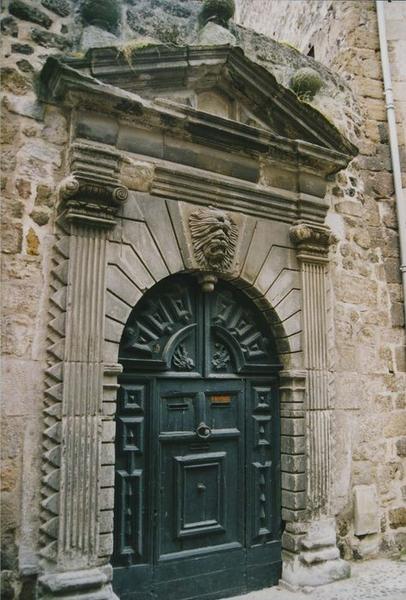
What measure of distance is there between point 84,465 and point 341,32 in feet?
16.3

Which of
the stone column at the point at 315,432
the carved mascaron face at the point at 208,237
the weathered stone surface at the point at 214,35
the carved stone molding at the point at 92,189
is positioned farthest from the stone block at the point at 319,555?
the weathered stone surface at the point at 214,35

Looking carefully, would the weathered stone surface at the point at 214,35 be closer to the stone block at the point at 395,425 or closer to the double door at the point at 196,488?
the double door at the point at 196,488

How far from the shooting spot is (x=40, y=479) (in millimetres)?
3035

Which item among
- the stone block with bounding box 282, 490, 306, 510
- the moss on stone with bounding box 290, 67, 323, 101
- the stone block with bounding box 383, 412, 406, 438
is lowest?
the stone block with bounding box 282, 490, 306, 510

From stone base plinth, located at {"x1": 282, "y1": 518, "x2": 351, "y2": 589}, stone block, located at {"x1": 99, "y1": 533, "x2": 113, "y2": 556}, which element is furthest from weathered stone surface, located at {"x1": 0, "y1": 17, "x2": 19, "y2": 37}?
stone base plinth, located at {"x1": 282, "y1": 518, "x2": 351, "y2": 589}

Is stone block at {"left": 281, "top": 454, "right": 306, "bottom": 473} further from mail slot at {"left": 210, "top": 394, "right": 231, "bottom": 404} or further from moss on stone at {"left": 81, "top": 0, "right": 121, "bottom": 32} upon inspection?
moss on stone at {"left": 81, "top": 0, "right": 121, "bottom": 32}

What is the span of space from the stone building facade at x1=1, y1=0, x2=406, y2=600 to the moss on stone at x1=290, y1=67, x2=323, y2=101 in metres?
0.02

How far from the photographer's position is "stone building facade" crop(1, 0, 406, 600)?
3080 millimetres

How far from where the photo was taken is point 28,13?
3.42 metres

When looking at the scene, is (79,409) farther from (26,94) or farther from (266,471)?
(26,94)

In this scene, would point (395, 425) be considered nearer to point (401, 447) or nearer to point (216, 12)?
point (401, 447)

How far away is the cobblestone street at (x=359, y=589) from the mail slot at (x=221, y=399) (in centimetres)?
133

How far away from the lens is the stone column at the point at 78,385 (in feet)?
9.76

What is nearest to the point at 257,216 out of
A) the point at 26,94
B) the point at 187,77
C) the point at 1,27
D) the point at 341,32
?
the point at 187,77
